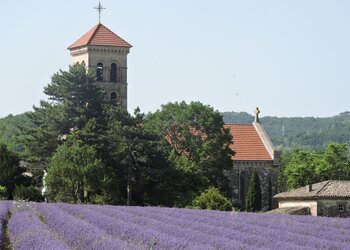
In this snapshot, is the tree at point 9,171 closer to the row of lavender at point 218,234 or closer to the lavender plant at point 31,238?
the row of lavender at point 218,234

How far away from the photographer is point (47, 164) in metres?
52.7

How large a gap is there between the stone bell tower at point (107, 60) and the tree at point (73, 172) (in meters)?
11.5

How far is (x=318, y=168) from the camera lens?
69438 millimetres

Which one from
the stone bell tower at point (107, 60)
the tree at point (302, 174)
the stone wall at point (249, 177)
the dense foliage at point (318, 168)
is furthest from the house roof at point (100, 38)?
the dense foliage at point (318, 168)

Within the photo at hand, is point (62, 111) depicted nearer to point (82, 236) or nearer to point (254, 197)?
point (254, 197)

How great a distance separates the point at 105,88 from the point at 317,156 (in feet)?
82.0

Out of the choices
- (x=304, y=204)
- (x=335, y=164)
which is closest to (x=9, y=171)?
(x=304, y=204)

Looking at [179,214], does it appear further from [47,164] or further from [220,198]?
[47,164]

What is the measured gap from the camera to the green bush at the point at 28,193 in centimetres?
4781

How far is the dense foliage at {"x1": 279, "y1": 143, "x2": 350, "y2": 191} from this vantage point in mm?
68625

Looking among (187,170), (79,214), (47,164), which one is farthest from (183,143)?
(79,214)

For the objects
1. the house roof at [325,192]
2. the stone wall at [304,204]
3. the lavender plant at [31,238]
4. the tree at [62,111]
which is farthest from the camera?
the tree at [62,111]

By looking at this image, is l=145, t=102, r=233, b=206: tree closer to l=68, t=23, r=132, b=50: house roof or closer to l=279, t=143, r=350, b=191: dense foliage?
l=68, t=23, r=132, b=50: house roof

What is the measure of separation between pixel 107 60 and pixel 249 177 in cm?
1372
